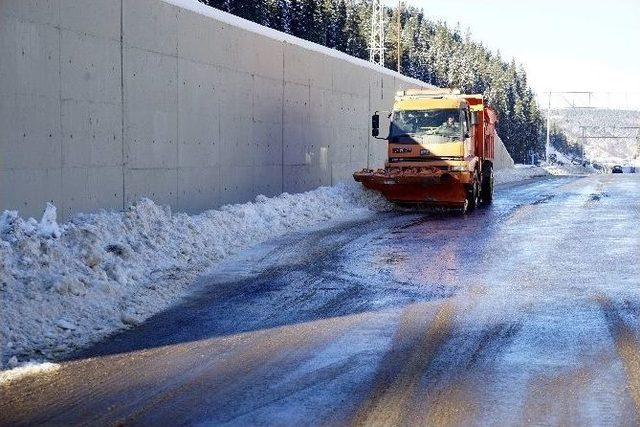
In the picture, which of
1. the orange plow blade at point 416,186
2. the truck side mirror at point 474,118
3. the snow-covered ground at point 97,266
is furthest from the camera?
the truck side mirror at point 474,118

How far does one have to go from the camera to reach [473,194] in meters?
21.3

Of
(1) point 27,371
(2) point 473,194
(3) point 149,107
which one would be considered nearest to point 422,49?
(2) point 473,194

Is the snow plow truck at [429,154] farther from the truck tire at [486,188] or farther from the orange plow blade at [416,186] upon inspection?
the truck tire at [486,188]

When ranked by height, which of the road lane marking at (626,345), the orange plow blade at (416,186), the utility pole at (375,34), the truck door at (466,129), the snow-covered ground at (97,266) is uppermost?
the utility pole at (375,34)

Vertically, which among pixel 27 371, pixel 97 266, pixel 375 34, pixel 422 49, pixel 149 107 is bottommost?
pixel 27 371

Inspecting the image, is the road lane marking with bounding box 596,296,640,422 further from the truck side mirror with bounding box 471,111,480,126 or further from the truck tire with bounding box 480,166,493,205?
the truck tire with bounding box 480,166,493,205

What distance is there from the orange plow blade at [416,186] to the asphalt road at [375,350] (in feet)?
23.8

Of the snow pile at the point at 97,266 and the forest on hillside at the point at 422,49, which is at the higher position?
the forest on hillside at the point at 422,49

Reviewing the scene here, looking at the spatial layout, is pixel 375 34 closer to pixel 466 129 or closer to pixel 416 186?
pixel 466 129

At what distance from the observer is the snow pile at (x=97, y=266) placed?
7223mm

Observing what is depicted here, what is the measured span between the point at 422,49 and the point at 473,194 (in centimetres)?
10172

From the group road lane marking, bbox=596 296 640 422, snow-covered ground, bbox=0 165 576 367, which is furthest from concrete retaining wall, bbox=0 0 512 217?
road lane marking, bbox=596 296 640 422

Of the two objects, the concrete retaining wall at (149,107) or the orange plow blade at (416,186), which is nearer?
the concrete retaining wall at (149,107)

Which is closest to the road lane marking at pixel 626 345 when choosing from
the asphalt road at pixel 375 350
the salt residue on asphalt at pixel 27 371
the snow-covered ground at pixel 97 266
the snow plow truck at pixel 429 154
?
the asphalt road at pixel 375 350
